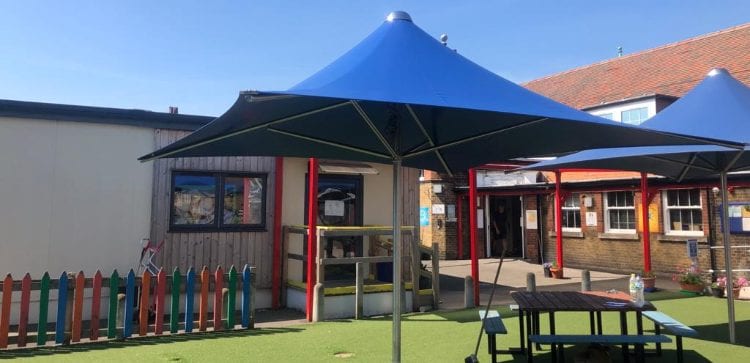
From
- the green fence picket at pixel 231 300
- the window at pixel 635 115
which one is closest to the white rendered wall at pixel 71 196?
the green fence picket at pixel 231 300

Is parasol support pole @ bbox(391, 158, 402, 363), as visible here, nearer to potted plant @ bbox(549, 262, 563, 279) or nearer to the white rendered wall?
the white rendered wall

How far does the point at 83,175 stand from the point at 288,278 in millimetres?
3763

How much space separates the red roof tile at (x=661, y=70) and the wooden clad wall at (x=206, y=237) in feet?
39.0

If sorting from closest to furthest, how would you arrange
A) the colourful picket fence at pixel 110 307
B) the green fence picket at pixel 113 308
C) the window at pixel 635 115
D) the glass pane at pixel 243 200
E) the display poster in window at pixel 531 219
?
the colourful picket fence at pixel 110 307 < the green fence picket at pixel 113 308 < the glass pane at pixel 243 200 < the window at pixel 635 115 < the display poster in window at pixel 531 219

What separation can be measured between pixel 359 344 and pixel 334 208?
4027 mm

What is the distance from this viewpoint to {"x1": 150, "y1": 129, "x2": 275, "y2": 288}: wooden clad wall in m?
8.55

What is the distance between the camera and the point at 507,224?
18922mm

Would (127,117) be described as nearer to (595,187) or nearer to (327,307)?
(327,307)

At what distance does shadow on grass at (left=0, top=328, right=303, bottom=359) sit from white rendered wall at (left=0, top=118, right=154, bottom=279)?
2.19 meters

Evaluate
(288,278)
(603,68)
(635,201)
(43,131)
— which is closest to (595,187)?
(635,201)

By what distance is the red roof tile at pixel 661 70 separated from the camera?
15.2 m

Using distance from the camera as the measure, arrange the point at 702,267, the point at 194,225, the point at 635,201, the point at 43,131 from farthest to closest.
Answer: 1. the point at 635,201
2. the point at 702,267
3. the point at 194,225
4. the point at 43,131

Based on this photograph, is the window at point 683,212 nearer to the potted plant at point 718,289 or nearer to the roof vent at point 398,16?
the potted plant at point 718,289

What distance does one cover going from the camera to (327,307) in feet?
26.6
